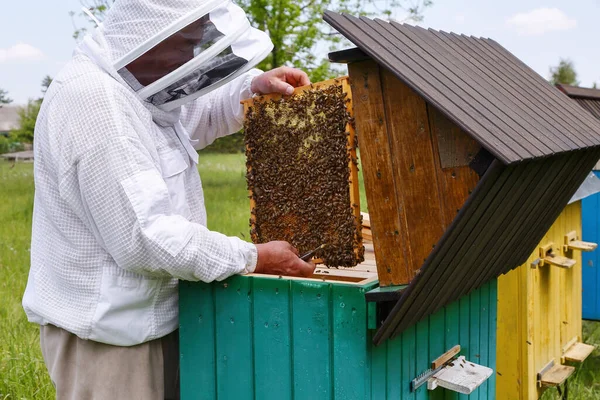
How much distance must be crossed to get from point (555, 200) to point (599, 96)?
2.92 meters

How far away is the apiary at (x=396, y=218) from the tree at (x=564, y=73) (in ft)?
176

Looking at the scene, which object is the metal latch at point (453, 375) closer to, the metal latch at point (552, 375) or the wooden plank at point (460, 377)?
the wooden plank at point (460, 377)

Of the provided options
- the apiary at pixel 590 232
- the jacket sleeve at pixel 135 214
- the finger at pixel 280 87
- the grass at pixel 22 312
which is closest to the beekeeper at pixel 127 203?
the jacket sleeve at pixel 135 214

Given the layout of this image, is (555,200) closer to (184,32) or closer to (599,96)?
(184,32)

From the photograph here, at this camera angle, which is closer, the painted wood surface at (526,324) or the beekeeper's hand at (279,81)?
the beekeeper's hand at (279,81)

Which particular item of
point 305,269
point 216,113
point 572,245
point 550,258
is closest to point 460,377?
point 305,269

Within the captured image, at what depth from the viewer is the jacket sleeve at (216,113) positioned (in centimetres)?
339

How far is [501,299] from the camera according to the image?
Result: 424cm

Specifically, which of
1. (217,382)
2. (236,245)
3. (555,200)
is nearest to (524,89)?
(555,200)

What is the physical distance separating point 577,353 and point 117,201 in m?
3.76

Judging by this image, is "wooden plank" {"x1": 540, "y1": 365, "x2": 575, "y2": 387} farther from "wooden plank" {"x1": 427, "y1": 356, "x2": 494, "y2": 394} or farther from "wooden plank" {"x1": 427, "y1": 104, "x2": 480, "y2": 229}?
"wooden plank" {"x1": 427, "y1": 104, "x2": 480, "y2": 229}

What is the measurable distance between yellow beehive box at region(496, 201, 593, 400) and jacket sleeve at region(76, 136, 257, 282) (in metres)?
2.36

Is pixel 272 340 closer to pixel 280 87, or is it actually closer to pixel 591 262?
pixel 280 87

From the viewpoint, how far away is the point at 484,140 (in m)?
1.96
